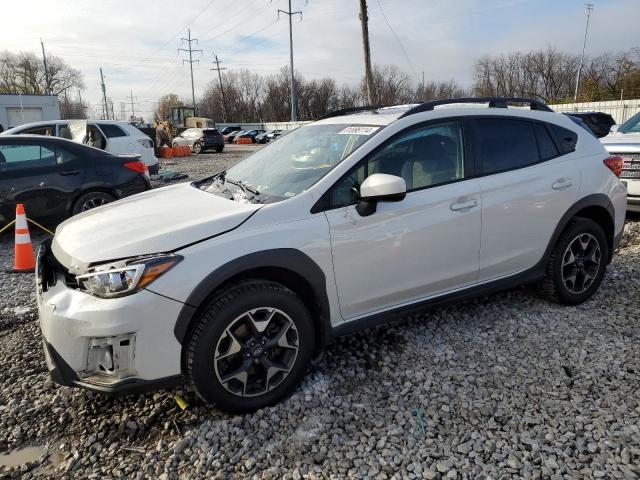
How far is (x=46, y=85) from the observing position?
250ft

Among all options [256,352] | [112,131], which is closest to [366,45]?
[112,131]

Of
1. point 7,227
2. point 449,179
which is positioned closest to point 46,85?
point 7,227

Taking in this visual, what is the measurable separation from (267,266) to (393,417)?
43.4 inches

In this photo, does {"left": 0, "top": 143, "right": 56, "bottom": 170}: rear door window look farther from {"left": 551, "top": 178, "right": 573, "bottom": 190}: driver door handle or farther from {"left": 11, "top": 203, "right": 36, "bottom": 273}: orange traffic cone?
{"left": 551, "top": 178, "right": 573, "bottom": 190}: driver door handle

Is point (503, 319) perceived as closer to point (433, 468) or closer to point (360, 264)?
point (360, 264)

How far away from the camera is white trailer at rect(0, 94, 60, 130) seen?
4719 centimetres

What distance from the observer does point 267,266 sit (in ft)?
8.96

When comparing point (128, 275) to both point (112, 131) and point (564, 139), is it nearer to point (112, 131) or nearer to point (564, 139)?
point (564, 139)

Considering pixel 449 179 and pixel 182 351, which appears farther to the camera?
pixel 449 179

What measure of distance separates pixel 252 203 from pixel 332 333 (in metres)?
0.93

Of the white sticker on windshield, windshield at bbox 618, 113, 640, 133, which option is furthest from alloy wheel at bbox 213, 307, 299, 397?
windshield at bbox 618, 113, 640, 133

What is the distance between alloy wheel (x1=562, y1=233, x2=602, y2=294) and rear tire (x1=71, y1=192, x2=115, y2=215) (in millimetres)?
5908

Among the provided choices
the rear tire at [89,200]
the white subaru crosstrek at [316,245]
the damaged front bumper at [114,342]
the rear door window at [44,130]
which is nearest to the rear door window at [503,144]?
the white subaru crosstrek at [316,245]

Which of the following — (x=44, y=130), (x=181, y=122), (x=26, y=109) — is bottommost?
(x=44, y=130)
